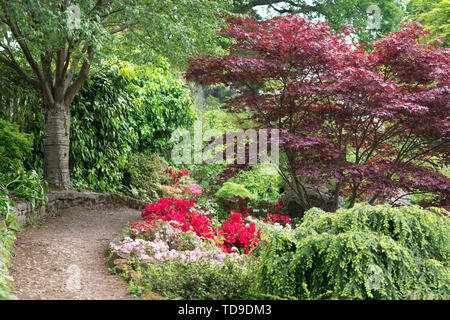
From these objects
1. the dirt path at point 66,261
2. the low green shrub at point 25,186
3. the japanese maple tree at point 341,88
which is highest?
the japanese maple tree at point 341,88

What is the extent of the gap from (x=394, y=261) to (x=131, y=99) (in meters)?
6.92

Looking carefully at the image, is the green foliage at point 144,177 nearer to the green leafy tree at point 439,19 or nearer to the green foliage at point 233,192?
the green foliage at point 233,192

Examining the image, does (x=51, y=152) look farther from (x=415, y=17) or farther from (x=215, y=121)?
(x=415, y=17)

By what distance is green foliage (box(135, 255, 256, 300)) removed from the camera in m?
3.08

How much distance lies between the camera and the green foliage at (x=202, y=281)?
3.08m

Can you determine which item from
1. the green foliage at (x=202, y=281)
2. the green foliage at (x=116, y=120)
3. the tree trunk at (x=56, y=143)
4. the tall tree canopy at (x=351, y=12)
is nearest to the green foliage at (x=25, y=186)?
the tree trunk at (x=56, y=143)

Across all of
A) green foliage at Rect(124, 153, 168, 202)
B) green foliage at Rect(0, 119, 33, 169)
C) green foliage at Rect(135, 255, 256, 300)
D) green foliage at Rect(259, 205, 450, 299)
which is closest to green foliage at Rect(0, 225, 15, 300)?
green foliage at Rect(135, 255, 256, 300)

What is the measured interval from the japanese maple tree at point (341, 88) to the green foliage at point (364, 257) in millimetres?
2441

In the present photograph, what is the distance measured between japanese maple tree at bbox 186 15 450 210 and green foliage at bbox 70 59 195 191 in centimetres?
201

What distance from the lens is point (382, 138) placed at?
6.33m

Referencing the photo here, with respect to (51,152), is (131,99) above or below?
above

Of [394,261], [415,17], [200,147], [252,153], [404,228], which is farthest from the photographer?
[415,17]

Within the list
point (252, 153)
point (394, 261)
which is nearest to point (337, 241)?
point (394, 261)

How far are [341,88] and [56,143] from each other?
4.18 m
